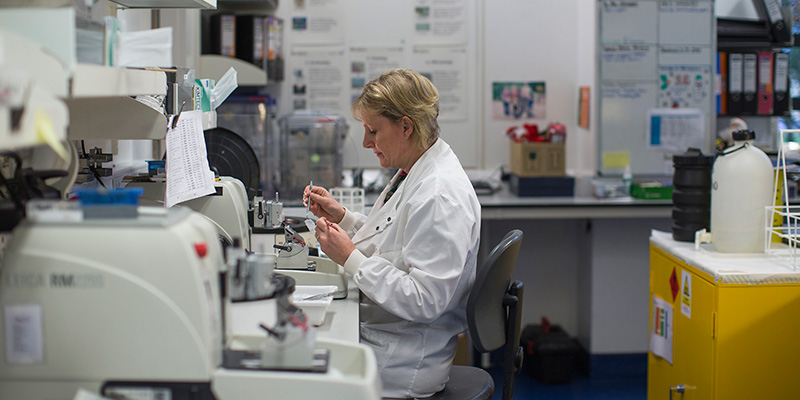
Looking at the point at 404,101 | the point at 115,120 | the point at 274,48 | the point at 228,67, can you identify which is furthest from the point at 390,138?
the point at 274,48

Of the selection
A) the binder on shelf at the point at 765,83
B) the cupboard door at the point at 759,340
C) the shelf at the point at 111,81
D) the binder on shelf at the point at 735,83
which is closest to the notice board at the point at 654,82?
the binder on shelf at the point at 735,83

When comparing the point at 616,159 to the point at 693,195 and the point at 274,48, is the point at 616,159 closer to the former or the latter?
the point at 693,195

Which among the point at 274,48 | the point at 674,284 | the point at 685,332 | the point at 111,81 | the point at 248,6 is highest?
the point at 248,6

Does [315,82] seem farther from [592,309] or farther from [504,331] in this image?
[504,331]

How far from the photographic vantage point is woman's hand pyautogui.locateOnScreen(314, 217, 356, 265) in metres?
1.82

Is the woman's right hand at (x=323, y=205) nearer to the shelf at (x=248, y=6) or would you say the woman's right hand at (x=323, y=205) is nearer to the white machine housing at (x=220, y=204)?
the white machine housing at (x=220, y=204)

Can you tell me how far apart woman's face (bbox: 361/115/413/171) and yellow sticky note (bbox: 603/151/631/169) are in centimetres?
218

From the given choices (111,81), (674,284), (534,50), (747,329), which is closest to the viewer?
(111,81)

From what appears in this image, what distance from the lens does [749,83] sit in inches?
157

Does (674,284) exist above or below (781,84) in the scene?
below

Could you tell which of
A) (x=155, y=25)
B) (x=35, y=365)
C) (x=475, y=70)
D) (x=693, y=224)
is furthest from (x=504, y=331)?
(x=475, y=70)

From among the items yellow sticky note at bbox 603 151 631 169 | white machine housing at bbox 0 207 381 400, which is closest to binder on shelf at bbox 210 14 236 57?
yellow sticky note at bbox 603 151 631 169

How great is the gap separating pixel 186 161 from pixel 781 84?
3432 millimetres

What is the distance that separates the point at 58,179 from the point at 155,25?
166cm
